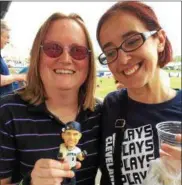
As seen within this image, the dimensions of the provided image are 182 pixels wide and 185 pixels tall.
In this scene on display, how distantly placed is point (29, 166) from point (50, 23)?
0.54 meters

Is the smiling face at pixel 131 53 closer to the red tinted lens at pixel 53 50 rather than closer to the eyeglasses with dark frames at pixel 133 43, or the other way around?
the eyeglasses with dark frames at pixel 133 43

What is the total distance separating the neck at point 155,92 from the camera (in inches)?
35.7

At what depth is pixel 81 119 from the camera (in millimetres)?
1097

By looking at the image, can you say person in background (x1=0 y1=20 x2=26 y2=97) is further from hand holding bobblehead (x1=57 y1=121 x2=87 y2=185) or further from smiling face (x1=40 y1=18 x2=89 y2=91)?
hand holding bobblehead (x1=57 y1=121 x2=87 y2=185)

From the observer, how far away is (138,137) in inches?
35.2

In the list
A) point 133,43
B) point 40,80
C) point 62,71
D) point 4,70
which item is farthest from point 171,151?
point 4,70

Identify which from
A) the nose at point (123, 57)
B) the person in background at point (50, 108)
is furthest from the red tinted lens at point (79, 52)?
the nose at point (123, 57)

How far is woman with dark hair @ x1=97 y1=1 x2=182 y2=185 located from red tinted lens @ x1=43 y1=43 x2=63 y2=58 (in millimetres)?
154

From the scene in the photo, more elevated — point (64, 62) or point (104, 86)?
point (64, 62)

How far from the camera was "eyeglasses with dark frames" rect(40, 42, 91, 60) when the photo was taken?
3.30 ft

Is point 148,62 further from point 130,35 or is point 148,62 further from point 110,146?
point 110,146

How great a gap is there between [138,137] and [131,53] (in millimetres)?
266

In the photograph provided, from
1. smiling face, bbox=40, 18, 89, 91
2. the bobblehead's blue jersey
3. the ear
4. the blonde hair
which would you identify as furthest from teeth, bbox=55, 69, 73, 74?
the ear

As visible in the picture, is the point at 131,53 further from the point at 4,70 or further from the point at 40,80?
the point at 4,70
